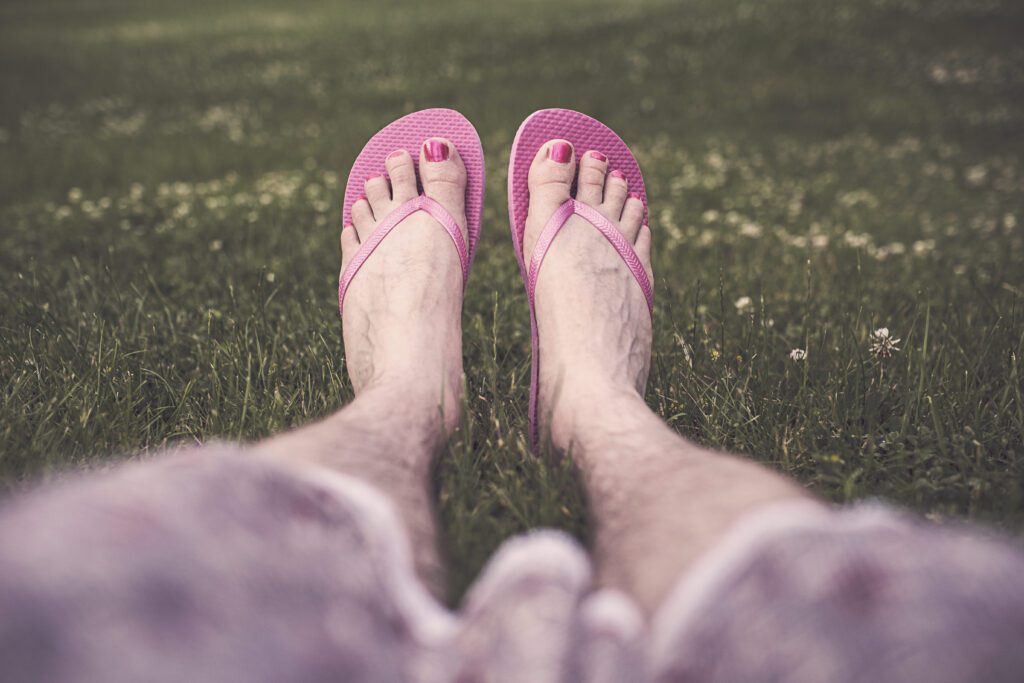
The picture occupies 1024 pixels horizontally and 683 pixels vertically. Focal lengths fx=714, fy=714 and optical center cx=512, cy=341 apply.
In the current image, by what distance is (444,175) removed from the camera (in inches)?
84.4

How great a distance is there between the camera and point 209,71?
862 centimetres

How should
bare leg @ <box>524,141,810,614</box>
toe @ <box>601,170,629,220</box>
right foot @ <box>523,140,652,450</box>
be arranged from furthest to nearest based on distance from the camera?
toe @ <box>601,170,629,220</box>, right foot @ <box>523,140,652,450</box>, bare leg @ <box>524,141,810,614</box>

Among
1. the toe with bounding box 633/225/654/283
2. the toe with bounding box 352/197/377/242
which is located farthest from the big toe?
the toe with bounding box 352/197/377/242

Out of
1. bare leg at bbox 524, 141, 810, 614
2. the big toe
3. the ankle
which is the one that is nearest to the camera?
bare leg at bbox 524, 141, 810, 614

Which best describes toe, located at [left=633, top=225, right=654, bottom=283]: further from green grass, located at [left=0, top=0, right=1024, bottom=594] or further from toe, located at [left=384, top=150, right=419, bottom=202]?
toe, located at [left=384, top=150, right=419, bottom=202]

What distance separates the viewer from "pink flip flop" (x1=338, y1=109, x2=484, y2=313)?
6.70ft

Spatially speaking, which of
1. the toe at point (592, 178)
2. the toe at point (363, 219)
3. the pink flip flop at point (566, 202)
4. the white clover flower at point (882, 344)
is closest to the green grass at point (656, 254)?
the white clover flower at point (882, 344)

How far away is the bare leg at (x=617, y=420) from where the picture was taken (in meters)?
0.82

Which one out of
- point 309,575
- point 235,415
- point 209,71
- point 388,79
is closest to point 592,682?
point 309,575

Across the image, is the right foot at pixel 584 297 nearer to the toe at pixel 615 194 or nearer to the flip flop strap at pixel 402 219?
the toe at pixel 615 194

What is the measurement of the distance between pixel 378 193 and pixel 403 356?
34.1 inches

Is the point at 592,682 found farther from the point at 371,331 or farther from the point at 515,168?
the point at 515,168

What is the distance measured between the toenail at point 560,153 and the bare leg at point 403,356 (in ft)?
0.91

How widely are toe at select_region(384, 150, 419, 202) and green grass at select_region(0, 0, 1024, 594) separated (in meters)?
0.39
